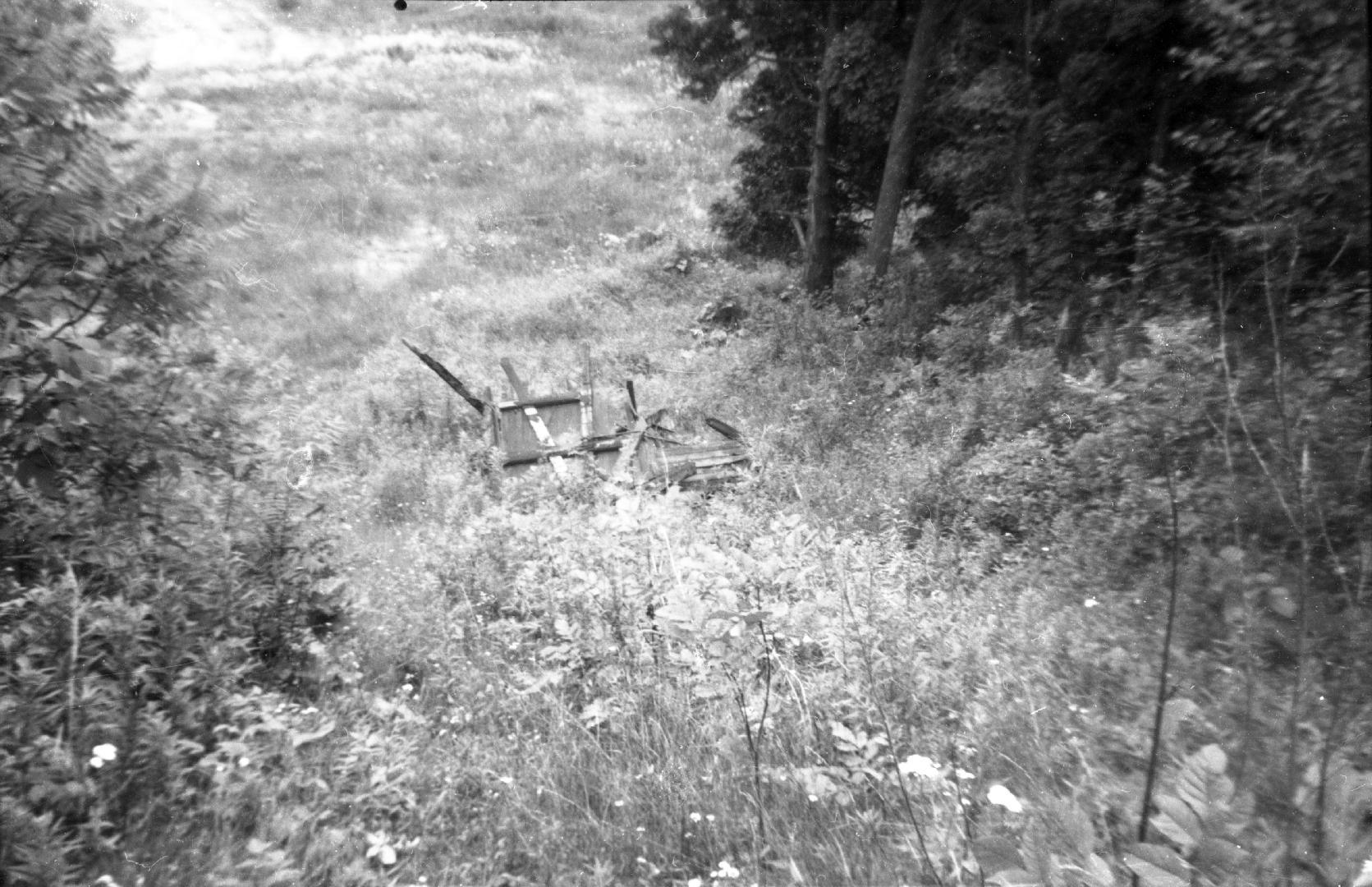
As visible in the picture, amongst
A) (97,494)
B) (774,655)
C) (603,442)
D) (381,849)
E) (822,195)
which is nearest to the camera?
(381,849)

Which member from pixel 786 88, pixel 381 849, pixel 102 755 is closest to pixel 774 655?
pixel 381 849

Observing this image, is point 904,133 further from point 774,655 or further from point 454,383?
point 774,655

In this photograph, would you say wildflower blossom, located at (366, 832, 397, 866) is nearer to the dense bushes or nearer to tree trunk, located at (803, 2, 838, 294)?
the dense bushes

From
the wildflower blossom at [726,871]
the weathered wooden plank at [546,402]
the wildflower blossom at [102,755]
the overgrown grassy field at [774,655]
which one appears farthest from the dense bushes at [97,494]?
the weathered wooden plank at [546,402]

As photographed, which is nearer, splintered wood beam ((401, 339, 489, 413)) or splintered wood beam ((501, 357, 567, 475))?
splintered wood beam ((501, 357, 567, 475))

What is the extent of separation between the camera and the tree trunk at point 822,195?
14273 mm

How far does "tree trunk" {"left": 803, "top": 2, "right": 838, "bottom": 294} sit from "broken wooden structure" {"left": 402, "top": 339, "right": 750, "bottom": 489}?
6.51 meters

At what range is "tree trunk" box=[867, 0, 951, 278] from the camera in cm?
1208

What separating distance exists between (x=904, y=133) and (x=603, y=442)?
7618 millimetres

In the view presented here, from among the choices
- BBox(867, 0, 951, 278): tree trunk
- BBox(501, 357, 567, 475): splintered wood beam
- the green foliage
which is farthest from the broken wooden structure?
the green foliage

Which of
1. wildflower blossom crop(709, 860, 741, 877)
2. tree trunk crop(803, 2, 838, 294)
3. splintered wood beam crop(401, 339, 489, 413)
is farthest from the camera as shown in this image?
tree trunk crop(803, 2, 838, 294)

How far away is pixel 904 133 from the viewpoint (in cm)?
1275

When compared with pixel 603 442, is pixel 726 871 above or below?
below

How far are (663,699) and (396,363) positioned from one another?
12.7 m
